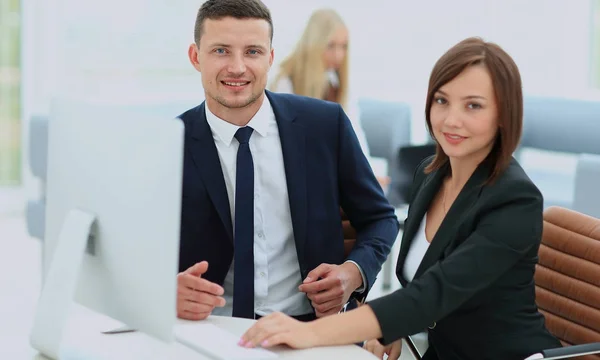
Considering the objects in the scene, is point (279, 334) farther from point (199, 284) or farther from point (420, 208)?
point (420, 208)

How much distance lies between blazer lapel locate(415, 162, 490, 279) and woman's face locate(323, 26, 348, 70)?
347cm

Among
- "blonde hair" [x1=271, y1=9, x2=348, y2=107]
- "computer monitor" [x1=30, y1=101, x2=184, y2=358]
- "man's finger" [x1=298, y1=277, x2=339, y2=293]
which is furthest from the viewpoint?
"blonde hair" [x1=271, y1=9, x2=348, y2=107]

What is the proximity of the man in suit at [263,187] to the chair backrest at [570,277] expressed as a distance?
44 cm

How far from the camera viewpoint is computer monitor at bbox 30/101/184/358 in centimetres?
164

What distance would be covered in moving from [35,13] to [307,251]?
199 inches

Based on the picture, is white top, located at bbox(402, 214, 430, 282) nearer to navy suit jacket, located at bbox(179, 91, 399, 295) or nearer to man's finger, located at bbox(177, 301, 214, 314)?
navy suit jacket, located at bbox(179, 91, 399, 295)

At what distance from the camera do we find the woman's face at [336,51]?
18.0 feet

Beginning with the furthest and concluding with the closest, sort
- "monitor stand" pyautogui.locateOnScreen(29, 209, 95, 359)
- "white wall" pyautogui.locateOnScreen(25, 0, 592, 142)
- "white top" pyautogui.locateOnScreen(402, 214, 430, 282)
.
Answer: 1. "white wall" pyautogui.locateOnScreen(25, 0, 592, 142)
2. "white top" pyautogui.locateOnScreen(402, 214, 430, 282)
3. "monitor stand" pyautogui.locateOnScreen(29, 209, 95, 359)

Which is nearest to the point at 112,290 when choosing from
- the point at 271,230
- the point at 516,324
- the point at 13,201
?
the point at 271,230

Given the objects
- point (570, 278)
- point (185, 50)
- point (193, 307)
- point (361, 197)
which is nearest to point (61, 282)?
point (193, 307)

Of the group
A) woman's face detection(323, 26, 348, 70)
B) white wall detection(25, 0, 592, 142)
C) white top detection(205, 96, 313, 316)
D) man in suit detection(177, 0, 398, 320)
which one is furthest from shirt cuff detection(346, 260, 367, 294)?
white wall detection(25, 0, 592, 142)

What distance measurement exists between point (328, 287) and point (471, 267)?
0.52 metres

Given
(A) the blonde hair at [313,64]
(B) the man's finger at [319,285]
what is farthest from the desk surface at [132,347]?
(A) the blonde hair at [313,64]

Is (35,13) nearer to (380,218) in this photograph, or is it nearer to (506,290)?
(380,218)
